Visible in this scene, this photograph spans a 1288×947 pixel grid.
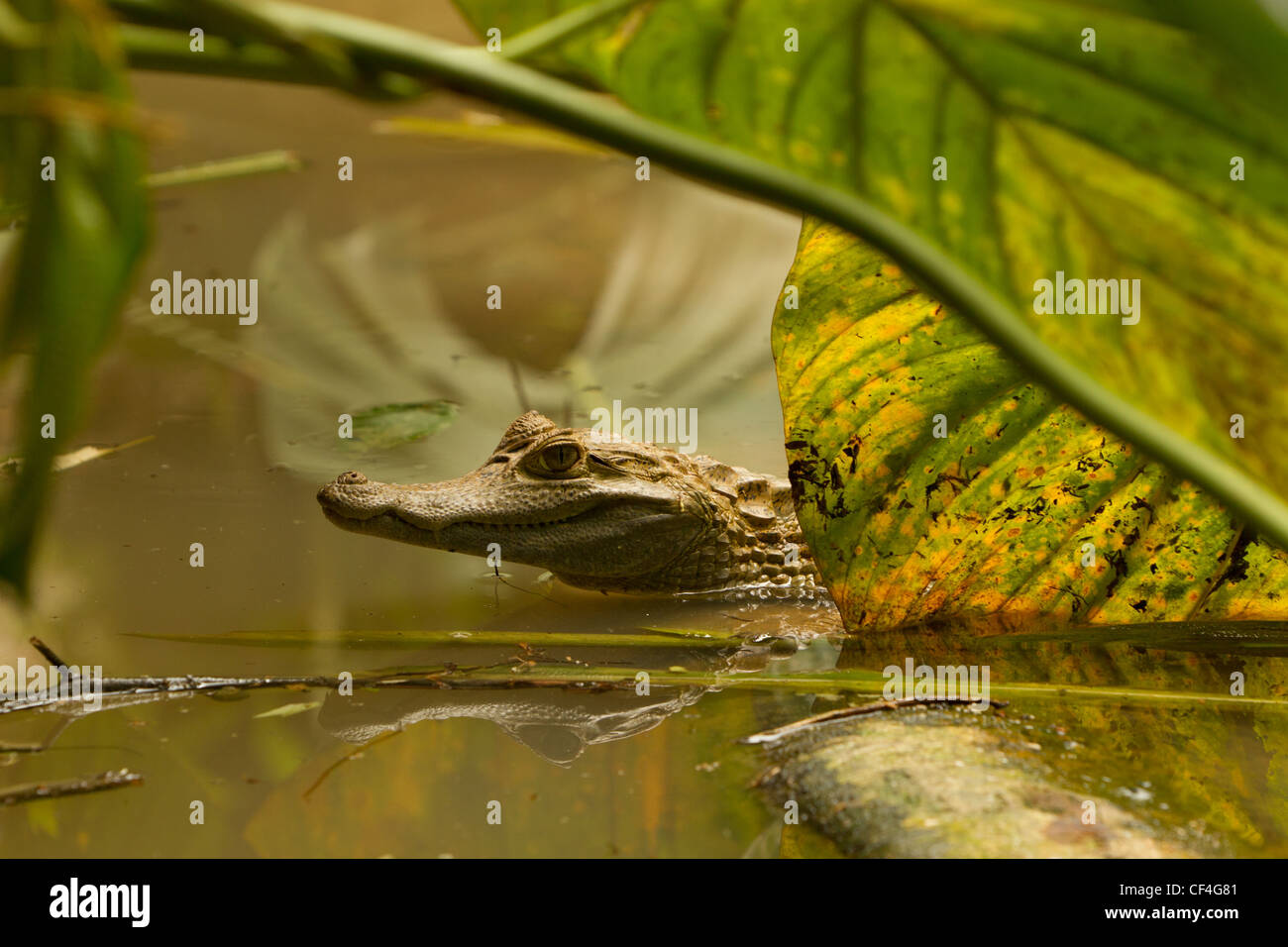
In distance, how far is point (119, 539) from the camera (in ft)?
10.4

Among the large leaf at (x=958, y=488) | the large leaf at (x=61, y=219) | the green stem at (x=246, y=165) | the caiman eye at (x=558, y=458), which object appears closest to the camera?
the large leaf at (x=61, y=219)

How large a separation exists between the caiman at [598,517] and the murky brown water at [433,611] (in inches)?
6.1

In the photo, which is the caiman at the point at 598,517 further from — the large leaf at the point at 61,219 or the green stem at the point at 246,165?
the green stem at the point at 246,165

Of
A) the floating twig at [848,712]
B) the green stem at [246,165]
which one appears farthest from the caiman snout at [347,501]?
the green stem at [246,165]

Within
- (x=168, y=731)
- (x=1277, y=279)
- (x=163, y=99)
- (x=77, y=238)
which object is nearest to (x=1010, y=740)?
(x=1277, y=279)

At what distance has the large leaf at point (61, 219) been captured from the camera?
0.49m

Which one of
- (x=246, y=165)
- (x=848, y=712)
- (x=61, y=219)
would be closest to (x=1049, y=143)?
(x=61, y=219)

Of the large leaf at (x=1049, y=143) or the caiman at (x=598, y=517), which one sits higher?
the large leaf at (x=1049, y=143)

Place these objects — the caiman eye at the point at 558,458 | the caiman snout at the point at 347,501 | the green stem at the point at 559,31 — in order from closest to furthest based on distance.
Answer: the green stem at the point at 559,31
the caiman snout at the point at 347,501
the caiman eye at the point at 558,458

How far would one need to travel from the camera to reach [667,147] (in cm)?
54

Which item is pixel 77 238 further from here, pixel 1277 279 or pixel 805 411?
pixel 805 411

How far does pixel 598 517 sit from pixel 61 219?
2.85m

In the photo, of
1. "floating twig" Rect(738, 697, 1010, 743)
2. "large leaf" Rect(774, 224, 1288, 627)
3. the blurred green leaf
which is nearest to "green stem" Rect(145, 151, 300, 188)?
the blurred green leaf

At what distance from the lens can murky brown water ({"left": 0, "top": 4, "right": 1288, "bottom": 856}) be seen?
1720mm
